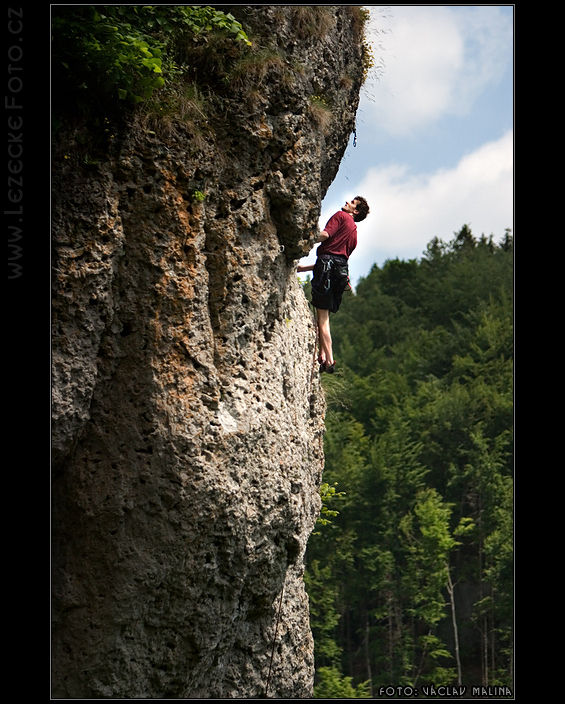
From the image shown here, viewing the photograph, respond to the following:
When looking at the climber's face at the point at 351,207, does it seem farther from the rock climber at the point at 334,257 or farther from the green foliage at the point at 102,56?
the green foliage at the point at 102,56

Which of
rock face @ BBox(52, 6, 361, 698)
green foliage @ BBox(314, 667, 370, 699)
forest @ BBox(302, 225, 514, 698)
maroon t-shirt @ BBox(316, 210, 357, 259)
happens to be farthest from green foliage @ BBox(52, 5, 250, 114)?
green foliage @ BBox(314, 667, 370, 699)

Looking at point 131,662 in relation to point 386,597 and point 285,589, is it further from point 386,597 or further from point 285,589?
point 386,597

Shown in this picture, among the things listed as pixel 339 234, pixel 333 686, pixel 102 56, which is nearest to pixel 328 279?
pixel 339 234

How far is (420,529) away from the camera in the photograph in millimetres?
35844

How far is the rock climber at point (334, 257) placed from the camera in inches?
384

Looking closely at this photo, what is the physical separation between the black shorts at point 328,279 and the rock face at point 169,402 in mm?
1958

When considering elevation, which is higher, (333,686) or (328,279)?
(328,279)

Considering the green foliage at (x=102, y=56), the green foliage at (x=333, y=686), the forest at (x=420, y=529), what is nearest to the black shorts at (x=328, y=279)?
the green foliage at (x=102, y=56)

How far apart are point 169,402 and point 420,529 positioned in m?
30.5

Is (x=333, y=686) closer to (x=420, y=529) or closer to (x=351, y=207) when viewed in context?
(x=420, y=529)

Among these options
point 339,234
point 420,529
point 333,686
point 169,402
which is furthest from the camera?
point 420,529

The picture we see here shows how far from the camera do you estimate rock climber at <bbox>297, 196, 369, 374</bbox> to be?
9758mm

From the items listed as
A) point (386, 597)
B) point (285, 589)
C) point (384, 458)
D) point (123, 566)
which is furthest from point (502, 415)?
point (123, 566)

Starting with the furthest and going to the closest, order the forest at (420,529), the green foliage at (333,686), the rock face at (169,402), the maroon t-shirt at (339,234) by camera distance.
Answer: the forest at (420,529) → the green foliage at (333,686) → the maroon t-shirt at (339,234) → the rock face at (169,402)
